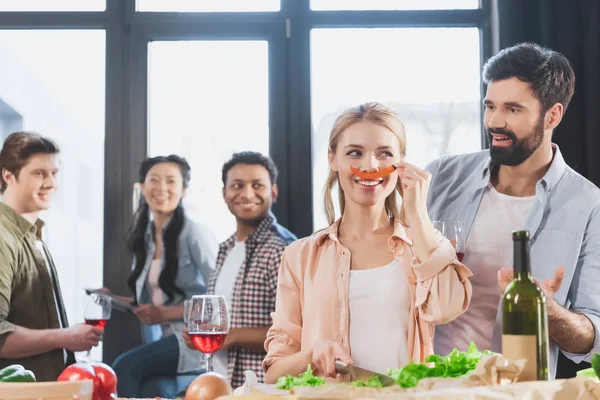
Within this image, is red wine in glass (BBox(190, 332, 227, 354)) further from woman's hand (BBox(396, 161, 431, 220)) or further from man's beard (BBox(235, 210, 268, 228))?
man's beard (BBox(235, 210, 268, 228))

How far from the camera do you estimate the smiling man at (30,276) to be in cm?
330

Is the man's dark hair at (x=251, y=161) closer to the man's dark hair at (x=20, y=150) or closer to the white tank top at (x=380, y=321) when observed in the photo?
the man's dark hair at (x=20, y=150)

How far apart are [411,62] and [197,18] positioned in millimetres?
1177

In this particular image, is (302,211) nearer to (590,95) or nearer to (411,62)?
(411,62)

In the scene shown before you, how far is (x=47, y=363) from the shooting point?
340 centimetres

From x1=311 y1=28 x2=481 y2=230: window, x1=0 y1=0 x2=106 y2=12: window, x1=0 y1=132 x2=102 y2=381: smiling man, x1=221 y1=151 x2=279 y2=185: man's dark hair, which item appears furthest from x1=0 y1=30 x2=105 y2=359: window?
x1=311 y1=28 x2=481 y2=230: window

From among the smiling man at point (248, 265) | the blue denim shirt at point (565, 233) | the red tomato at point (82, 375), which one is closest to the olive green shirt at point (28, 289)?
the smiling man at point (248, 265)

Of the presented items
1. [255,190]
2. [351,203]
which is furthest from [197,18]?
[351,203]

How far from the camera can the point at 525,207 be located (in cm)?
253

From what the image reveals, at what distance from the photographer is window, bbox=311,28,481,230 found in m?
4.17

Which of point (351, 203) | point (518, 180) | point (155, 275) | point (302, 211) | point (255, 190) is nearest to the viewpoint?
point (351, 203)

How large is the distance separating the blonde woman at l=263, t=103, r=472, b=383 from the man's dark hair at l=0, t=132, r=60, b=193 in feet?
5.82

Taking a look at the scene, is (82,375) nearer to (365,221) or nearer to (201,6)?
(365,221)

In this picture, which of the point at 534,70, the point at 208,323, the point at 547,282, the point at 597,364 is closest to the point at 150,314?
the point at 208,323
